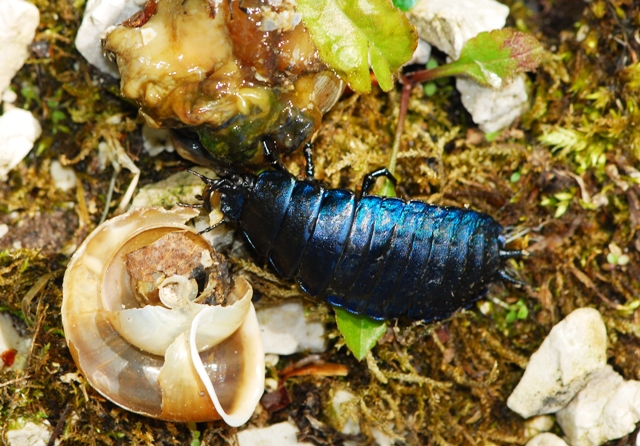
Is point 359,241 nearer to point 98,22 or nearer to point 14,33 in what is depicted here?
point 98,22

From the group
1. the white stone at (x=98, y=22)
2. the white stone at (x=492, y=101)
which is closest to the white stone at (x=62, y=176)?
the white stone at (x=98, y=22)

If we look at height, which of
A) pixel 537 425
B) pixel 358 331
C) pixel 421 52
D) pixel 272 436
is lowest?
pixel 537 425

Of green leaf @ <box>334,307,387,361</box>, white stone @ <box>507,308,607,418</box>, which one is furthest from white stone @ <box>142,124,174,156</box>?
white stone @ <box>507,308,607,418</box>

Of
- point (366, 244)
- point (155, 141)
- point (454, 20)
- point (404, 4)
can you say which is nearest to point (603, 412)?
point (366, 244)

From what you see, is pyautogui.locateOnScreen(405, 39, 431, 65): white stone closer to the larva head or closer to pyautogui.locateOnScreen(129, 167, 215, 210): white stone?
the larva head

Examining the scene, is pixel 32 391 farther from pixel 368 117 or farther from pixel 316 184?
pixel 368 117

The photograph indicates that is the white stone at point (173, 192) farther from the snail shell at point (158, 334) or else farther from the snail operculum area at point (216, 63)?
the snail operculum area at point (216, 63)
